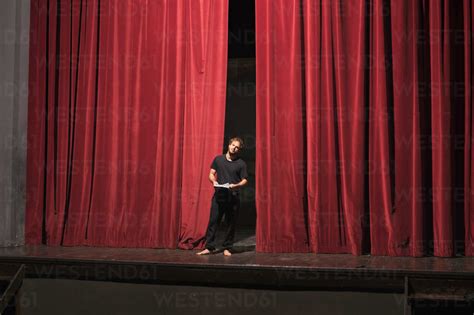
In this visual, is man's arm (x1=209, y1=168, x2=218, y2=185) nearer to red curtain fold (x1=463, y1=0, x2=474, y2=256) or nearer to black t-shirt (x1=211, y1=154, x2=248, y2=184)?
black t-shirt (x1=211, y1=154, x2=248, y2=184)

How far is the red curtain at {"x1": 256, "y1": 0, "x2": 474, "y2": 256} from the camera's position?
5383mm

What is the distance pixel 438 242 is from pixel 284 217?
144cm

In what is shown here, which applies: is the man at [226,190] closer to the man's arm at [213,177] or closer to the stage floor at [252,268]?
the man's arm at [213,177]

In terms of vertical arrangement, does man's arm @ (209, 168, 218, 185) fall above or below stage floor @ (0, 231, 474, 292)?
above

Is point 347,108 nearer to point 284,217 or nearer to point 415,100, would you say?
point 415,100

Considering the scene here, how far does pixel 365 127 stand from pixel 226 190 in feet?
4.84

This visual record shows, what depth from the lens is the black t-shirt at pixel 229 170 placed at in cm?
538

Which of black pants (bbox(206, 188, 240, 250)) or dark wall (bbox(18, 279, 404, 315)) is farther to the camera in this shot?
black pants (bbox(206, 188, 240, 250))

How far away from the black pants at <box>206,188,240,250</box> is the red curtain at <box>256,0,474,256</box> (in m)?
0.38

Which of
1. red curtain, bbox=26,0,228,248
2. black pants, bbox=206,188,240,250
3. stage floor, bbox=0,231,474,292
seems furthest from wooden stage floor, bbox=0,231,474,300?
red curtain, bbox=26,0,228,248

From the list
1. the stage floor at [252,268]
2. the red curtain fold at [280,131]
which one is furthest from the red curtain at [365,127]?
the stage floor at [252,268]

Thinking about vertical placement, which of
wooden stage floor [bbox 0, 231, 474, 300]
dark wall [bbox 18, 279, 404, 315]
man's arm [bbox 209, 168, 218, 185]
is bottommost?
dark wall [bbox 18, 279, 404, 315]

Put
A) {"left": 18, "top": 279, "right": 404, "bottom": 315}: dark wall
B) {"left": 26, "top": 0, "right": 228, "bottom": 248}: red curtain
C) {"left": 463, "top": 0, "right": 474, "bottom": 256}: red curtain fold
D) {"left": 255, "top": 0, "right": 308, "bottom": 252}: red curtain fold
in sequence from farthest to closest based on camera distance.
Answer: {"left": 26, "top": 0, "right": 228, "bottom": 248}: red curtain → {"left": 255, "top": 0, "right": 308, "bottom": 252}: red curtain fold → {"left": 463, "top": 0, "right": 474, "bottom": 256}: red curtain fold → {"left": 18, "top": 279, "right": 404, "bottom": 315}: dark wall

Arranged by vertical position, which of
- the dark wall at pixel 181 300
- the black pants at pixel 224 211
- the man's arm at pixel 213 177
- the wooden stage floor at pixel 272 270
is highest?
the man's arm at pixel 213 177
